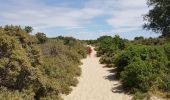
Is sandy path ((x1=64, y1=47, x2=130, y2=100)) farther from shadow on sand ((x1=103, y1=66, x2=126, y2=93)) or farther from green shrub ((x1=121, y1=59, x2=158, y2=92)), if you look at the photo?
green shrub ((x1=121, y1=59, x2=158, y2=92))

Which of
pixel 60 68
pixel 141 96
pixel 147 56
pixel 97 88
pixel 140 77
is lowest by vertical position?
pixel 97 88

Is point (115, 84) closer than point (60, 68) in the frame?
Yes

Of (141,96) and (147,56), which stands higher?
(147,56)

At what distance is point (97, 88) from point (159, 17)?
5968 mm

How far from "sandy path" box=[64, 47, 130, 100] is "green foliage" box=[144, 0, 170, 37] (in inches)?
170

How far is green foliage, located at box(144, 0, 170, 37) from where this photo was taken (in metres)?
21.6

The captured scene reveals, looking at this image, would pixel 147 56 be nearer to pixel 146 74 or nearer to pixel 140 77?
pixel 146 74

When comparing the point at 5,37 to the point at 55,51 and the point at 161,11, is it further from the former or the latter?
the point at 55,51

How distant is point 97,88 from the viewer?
20.5 metres

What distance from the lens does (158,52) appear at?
21781 millimetres

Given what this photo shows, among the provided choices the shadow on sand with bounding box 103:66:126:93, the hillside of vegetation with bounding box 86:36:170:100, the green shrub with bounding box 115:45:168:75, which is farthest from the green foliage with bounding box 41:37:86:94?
the green shrub with bounding box 115:45:168:75

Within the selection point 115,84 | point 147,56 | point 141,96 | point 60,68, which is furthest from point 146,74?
point 60,68

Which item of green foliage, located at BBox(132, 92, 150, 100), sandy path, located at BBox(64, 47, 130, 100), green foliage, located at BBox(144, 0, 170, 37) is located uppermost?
green foliage, located at BBox(144, 0, 170, 37)

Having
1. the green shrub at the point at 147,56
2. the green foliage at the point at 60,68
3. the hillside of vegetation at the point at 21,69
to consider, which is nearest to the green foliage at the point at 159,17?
the green shrub at the point at 147,56
